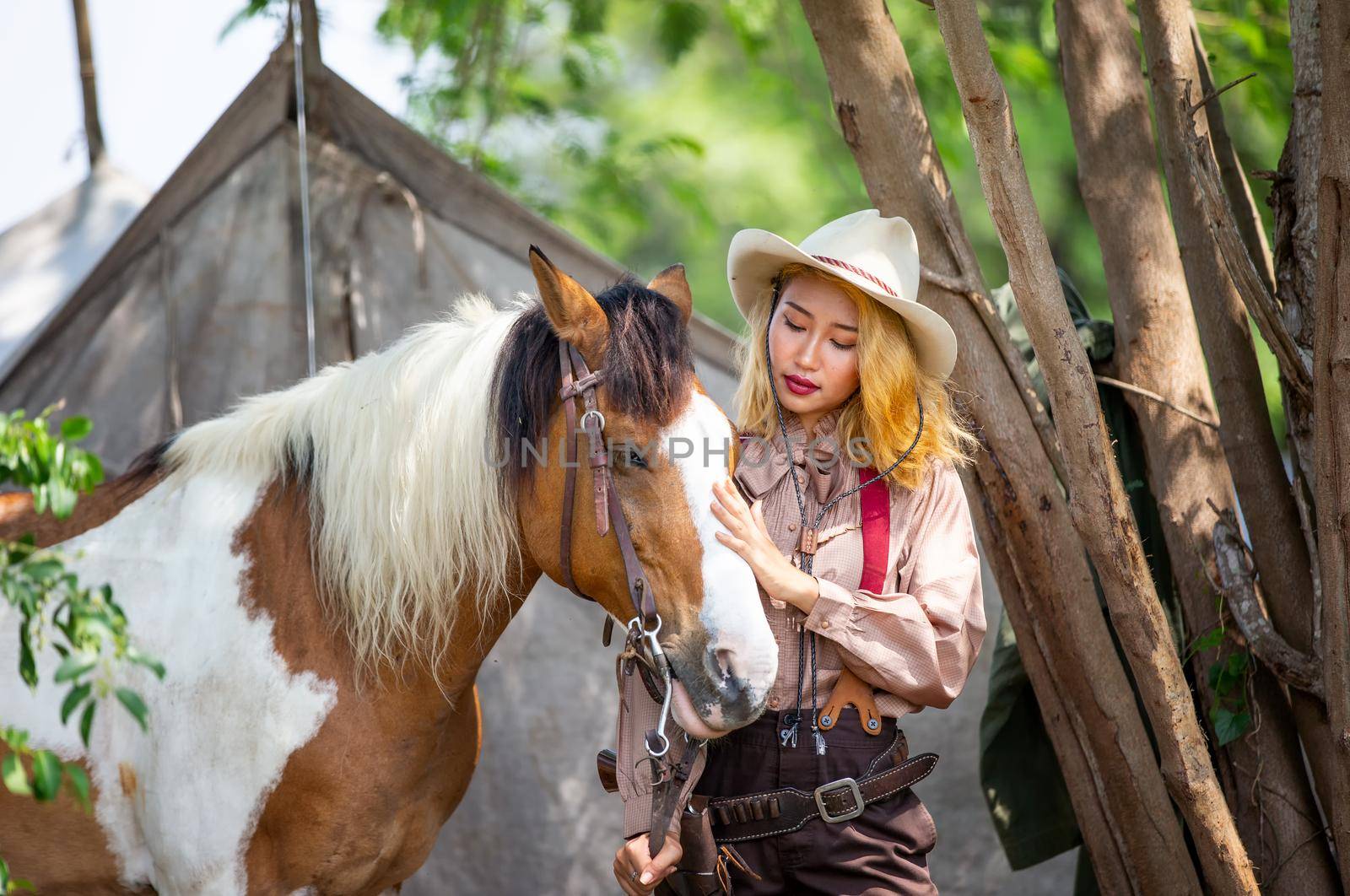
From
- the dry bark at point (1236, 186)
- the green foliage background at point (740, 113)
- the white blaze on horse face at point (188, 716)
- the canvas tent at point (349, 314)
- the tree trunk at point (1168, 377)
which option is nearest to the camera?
the white blaze on horse face at point (188, 716)

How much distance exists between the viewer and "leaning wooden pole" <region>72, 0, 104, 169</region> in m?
4.30

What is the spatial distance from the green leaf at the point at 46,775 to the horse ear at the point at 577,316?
3.32 ft

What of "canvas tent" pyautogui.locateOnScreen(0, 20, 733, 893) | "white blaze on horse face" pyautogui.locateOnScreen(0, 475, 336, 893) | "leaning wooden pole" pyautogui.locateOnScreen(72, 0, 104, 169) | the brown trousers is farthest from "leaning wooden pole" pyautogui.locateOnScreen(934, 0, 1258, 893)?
"leaning wooden pole" pyautogui.locateOnScreen(72, 0, 104, 169)

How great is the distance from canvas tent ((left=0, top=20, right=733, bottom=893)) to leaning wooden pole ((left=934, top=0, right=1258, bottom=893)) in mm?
1375

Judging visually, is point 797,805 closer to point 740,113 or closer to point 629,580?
point 629,580

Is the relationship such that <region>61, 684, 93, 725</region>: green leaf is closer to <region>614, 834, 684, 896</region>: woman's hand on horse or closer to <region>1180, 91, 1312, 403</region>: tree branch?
<region>614, 834, 684, 896</region>: woman's hand on horse

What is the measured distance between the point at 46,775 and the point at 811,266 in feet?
4.94

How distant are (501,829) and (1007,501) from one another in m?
1.92

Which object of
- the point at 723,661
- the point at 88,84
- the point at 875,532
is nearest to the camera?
the point at 723,661

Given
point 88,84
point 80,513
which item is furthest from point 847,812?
point 88,84

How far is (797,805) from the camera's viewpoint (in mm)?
1786

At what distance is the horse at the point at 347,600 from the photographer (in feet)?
6.05

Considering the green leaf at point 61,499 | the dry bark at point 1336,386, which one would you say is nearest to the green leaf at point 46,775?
the green leaf at point 61,499

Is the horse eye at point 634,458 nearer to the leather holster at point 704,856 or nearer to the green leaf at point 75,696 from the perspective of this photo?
the leather holster at point 704,856
